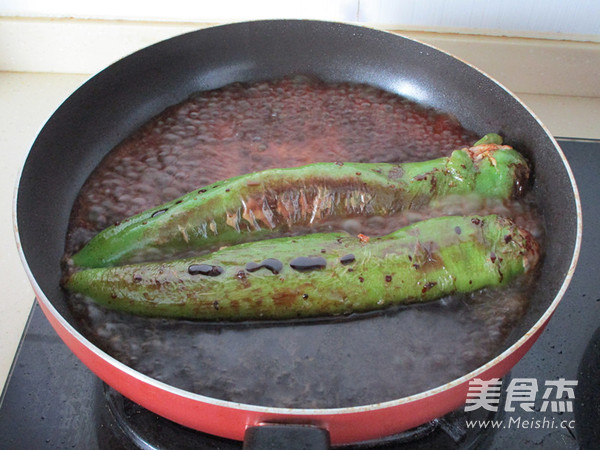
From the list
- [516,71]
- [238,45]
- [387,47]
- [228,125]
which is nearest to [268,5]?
[238,45]

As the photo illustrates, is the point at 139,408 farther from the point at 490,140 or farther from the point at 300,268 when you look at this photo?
the point at 490,140

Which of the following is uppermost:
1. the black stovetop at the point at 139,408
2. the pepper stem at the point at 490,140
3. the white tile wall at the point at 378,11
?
the white tile wall at the point at 378,11

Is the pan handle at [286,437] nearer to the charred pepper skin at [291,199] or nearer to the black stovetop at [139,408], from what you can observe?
the black stovetop at [139,408]

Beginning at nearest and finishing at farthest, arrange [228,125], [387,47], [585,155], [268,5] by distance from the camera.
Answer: [228,125] < [387,47] < [585,155] < [268,5]

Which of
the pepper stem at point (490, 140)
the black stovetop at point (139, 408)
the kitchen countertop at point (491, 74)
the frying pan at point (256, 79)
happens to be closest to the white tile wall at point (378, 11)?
the kitchen countertop at point (491, 74)

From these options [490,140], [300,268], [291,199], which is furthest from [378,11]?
[300,268]

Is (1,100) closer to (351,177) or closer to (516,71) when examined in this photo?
(351,177)
